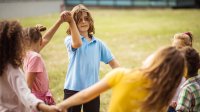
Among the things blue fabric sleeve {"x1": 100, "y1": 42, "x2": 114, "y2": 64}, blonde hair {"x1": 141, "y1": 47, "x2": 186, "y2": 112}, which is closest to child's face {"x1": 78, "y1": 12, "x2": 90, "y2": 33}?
blue fabric sleeve {"x1": 100, "y1": 42, "x2": 114, "y2": 64}

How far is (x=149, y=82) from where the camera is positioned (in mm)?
2984

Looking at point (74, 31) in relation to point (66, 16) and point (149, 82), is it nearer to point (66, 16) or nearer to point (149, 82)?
point (66, 16)

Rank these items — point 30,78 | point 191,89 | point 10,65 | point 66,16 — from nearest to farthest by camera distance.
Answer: point 10,65 < point 191,89 < point 66,16 < point 30,78

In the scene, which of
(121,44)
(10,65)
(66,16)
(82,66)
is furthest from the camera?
(121,44)

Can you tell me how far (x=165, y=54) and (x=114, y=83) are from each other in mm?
440

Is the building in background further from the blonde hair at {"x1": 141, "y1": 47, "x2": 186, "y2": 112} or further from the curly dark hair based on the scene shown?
the blonde hair at {"x1": 141, "y1": 47, "x2": 186, "y2": 112}

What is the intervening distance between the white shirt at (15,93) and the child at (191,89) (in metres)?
1.45

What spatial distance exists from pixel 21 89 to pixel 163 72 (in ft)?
4.16

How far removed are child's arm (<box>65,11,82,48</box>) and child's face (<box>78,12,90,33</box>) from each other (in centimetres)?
39

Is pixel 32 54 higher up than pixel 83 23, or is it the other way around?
pixel 83 23

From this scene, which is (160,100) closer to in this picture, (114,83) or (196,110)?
(114,83)

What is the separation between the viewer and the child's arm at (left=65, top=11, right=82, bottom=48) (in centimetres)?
427

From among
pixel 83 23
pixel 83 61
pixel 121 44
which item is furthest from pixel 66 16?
pixel 121 44

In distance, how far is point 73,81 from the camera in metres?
4.79
